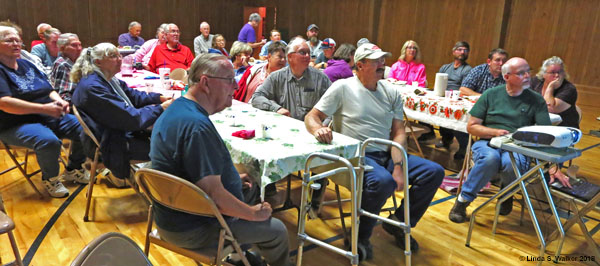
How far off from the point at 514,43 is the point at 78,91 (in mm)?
7302

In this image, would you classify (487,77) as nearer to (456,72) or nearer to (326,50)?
(456,72)

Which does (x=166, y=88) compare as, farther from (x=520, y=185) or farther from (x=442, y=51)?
(x=442, y=51)

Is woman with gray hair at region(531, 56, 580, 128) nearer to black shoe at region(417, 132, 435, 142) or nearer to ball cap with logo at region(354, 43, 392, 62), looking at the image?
black shoe at region(417, 132, 435, 142)

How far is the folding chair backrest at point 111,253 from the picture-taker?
35.3 inches

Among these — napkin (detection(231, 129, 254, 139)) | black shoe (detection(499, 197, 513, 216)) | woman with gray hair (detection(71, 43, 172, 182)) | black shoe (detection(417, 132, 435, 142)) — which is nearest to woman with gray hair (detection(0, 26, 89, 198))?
woman with gray hair (detection(71, 43, 172, 182))

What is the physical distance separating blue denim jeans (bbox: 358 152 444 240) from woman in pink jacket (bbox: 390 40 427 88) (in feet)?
8.63

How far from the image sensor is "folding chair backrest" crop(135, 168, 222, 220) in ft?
4.89

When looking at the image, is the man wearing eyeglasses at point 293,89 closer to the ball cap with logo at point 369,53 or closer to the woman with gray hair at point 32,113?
the ball cap with logo at point 369,53

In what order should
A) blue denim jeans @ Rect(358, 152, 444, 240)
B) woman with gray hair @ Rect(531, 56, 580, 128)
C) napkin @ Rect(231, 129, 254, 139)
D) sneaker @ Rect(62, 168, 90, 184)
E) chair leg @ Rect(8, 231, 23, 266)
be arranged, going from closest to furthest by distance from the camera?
chair leg @ Rect(8, 231, 23, 266) → napkin @ Rect(231, 129, 254, 139) → blue denim jeans @ Rect(358, 152, 444, 240) → sneaker @ Rect(62, 168, 90, 184) → woman with gray hair @ Rect(531, 56, 580, 128)

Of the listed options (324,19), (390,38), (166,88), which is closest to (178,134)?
(166,88)

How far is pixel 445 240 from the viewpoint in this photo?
2.81 m

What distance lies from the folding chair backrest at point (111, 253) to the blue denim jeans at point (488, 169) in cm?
245

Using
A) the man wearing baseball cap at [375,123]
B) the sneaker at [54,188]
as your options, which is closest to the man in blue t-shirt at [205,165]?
the man wearing baseball cap at [375,123]

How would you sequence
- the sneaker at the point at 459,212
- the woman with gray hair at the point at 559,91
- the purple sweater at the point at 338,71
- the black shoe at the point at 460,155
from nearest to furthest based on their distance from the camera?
the sneaker at the point at 459,212 → the woman with gray hair at the point at 559,91 → the purple sweater at the point at 338,71 → the black shoe at the point at 460,155
